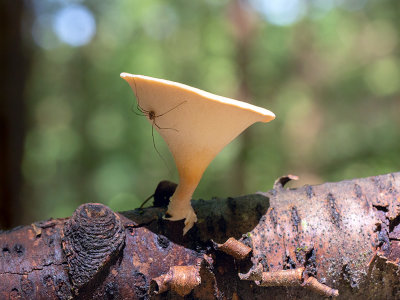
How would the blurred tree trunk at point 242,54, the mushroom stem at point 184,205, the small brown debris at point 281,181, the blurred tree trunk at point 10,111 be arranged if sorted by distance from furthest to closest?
the blurred tree trunk at point 242,54
the blurred tree trunk at point 10,111
the small brown debris at point 281,181
the mushroom stem at point 184,205

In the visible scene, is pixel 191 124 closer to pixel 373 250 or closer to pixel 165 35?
pixel 373 250

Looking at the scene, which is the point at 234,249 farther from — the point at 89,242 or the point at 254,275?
the point at 89,242

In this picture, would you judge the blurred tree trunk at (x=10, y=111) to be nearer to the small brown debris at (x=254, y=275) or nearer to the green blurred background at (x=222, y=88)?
the small brown debris at (x=254, y=275)

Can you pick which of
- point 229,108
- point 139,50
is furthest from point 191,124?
point 139,50

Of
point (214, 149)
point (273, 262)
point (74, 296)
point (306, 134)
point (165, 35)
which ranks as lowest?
point (74, 296)

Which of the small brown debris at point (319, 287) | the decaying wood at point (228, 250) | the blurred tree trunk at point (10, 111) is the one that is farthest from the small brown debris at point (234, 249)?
the blurred tree trunk at point (10, 111)

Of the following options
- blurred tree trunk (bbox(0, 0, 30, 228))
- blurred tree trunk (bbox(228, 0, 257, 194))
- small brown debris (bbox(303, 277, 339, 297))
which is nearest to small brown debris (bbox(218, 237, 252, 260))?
small brown debris (bbox(303, 277, 339, 297))
